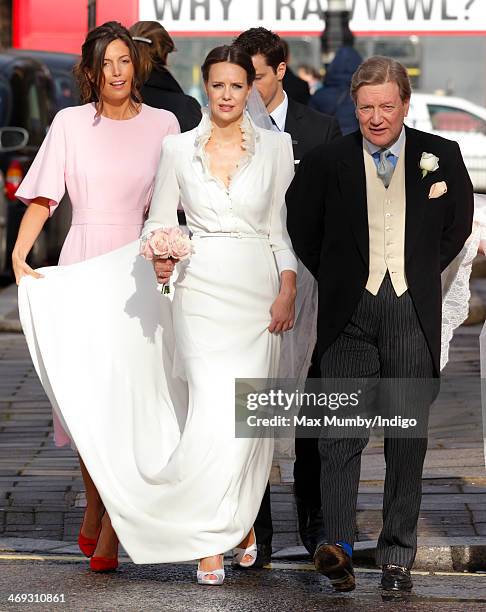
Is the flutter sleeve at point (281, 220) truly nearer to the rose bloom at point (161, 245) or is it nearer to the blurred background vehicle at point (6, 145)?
the rose bloom at point (161, 245)

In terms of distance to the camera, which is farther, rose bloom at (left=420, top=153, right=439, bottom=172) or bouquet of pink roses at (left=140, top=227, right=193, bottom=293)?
bouquet of pink roses at (left=140, top=227, right=193, bottom=293)

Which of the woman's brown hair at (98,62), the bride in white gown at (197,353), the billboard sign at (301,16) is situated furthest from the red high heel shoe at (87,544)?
the billboard sign at (301,16)

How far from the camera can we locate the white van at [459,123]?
2708cm

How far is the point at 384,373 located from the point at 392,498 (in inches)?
18.1

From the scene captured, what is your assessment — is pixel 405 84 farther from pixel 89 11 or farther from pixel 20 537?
pixel 89 11

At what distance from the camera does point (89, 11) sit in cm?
1362

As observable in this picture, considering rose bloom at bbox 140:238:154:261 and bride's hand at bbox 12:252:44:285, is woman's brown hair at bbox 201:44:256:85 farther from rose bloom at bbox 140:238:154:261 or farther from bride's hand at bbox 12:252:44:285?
bride's hand at bbox 12:252:44:285

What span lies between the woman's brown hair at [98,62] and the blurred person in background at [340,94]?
264 inches

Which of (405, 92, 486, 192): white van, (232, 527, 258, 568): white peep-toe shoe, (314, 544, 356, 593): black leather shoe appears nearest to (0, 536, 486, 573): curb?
(232, 527, 258, 568): white peep-toe shoe

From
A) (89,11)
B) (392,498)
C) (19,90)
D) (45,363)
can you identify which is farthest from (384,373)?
(19,90)

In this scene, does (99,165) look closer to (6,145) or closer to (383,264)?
(383,264)

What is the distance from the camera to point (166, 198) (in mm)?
6820

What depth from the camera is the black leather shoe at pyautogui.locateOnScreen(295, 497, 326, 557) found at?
713 centimetres

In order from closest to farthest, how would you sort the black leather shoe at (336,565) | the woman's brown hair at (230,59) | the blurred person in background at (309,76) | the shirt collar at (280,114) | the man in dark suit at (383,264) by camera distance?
the black leather shoe at (336,565)
the man in dark suit at (383,264)
the woman's brown hair at (230,59)
the shirt collar at (280,114)
the blurred person in background at (309,76)
